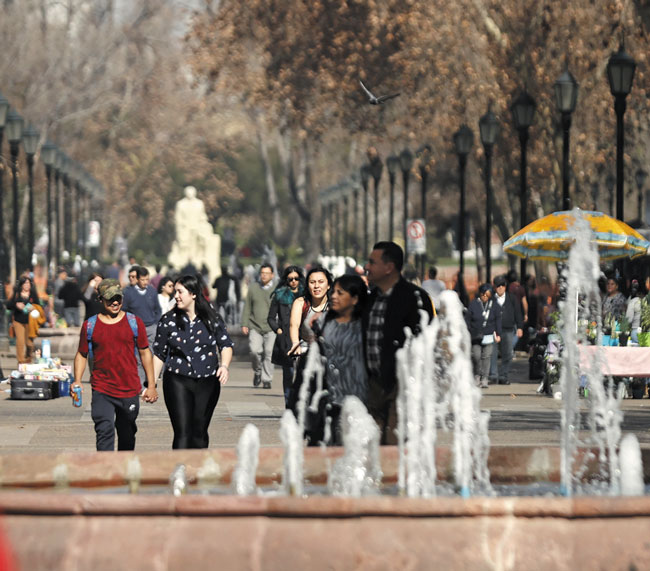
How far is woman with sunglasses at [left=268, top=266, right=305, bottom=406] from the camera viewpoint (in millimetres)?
16422

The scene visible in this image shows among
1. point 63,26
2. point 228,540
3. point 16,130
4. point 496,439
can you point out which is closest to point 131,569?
point 228,540

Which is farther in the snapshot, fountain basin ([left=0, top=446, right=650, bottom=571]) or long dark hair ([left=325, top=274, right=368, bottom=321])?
long dark hair ([left=325, top=274, right=368, bottom=321])

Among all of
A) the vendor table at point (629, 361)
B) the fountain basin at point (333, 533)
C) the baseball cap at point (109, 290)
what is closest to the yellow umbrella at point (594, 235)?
the vendor table at point (629, 361)

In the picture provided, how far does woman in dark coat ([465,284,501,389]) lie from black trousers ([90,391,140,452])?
12.4m

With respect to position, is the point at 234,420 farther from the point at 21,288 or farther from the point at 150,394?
the point at 21,288

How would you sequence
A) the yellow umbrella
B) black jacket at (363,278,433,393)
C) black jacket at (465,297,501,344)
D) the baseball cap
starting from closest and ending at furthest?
black jacket at (363,278,433,393) → the baseball cap → the yellow umbrella → black jacket at (465,297,501,344)

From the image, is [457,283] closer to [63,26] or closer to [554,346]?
[554,346]

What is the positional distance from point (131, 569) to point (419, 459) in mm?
2600

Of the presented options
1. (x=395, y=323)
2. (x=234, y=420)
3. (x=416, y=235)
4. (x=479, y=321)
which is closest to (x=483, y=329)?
(x=479, y=321)

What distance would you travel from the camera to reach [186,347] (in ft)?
41.6

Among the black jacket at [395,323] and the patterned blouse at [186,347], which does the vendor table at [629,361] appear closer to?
the patterned blouse at [186,347]

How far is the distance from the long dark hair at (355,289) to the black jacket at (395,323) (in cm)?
17

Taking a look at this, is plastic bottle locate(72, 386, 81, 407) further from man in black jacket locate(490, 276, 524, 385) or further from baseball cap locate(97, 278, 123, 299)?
man in black jacket locate(490, 276, 524, 385)

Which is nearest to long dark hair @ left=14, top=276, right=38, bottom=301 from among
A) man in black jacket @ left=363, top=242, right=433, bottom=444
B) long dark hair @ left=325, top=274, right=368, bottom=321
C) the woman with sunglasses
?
the woman with sunglasses
